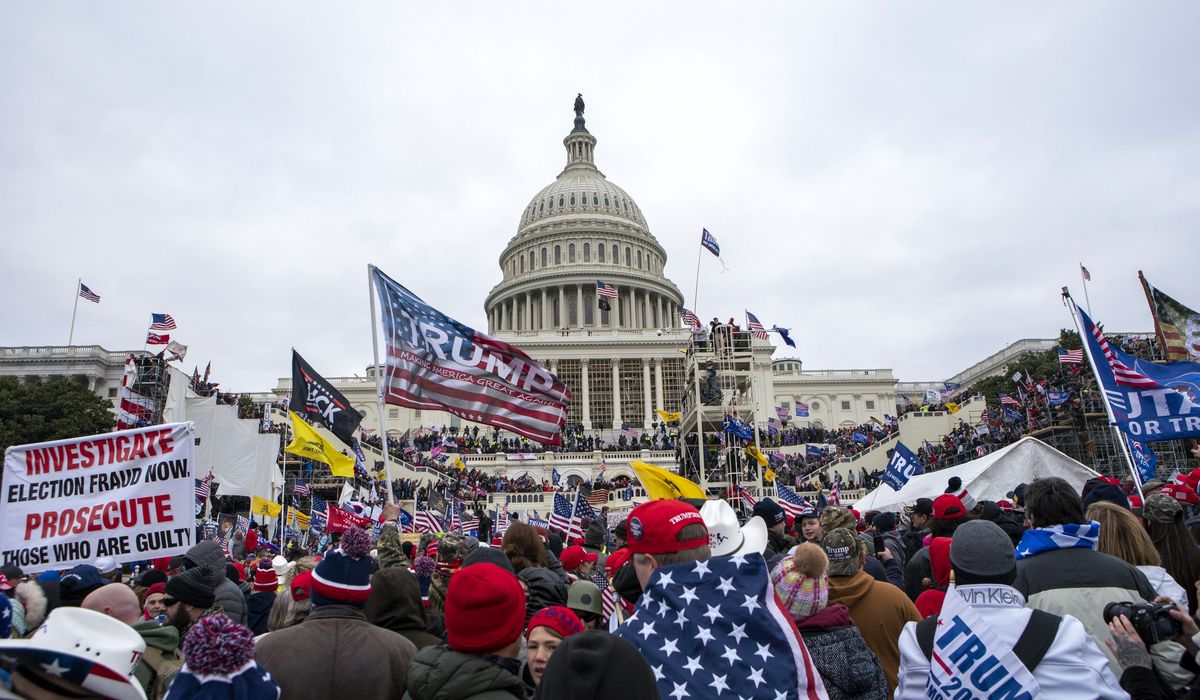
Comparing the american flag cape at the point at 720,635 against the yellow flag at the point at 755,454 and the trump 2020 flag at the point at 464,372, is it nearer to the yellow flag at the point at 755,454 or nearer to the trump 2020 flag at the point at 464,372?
the trump 2020 flag at the point at 464,372

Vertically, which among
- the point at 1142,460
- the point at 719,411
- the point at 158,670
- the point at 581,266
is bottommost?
the point at 158,670

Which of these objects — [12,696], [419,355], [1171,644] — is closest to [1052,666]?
[1171,644]

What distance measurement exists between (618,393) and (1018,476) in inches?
2330

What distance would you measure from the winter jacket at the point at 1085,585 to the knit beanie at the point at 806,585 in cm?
112

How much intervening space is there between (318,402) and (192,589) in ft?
32.8

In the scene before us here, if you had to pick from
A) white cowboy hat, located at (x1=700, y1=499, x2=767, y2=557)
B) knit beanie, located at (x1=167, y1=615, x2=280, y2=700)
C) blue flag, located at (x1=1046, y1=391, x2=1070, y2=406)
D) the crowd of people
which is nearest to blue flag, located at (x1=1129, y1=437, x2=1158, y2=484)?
the crowd of people

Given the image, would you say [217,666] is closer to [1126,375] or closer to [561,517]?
[1126,375]

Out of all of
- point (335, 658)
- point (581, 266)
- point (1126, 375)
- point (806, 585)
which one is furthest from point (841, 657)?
point (581, 266)

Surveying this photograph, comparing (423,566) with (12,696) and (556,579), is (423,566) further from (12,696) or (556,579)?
A: (12,696)

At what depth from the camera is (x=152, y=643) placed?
451 cm

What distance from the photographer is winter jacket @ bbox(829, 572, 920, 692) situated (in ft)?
15.4

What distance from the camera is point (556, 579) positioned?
567 centimetres

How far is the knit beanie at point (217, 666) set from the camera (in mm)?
2742

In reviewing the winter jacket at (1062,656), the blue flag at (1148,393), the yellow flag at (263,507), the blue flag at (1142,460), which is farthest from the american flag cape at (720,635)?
the yellow flag at (263,507)
